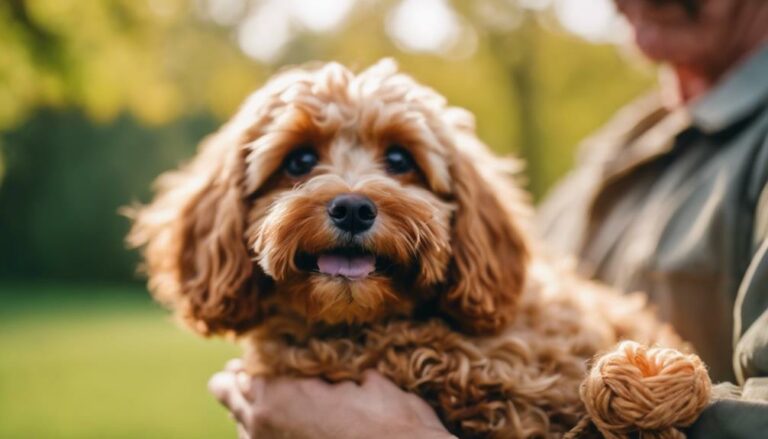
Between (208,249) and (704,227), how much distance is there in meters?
1.98

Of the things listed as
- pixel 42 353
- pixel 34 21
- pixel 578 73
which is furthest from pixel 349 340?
pixel 578 73

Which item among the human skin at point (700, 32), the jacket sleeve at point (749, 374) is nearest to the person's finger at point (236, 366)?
the jacket sleeve at point (749, 374)

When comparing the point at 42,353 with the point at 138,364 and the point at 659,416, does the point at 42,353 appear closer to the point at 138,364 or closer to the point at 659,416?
the point at 138,364

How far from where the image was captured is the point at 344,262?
120 inches

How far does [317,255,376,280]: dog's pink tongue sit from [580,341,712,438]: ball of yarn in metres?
0.87

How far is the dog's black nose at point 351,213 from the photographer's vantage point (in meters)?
2.91

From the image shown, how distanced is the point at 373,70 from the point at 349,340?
113cm

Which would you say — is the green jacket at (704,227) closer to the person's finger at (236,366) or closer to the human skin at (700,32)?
the human skin at (700,32)

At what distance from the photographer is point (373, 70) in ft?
11.8

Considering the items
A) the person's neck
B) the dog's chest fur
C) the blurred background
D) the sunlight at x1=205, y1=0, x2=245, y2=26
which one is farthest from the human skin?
the sunlight at x1=205, y1=0, x2=245, y2=26

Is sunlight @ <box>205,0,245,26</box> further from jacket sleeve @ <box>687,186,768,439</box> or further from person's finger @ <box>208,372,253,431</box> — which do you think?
jacket sleeve @ <box>687,186,768,439</box>

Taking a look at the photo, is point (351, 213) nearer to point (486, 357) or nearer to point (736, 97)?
point (486, 357)

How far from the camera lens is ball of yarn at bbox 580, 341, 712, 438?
2420mm

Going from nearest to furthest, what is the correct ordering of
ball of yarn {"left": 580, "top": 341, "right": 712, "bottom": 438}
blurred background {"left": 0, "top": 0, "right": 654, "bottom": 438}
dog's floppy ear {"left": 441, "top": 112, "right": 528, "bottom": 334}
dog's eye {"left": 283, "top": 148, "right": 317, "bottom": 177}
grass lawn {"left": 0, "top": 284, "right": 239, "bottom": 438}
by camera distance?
ball of yarn {"left": 580, "top": 341, "right": 712, "bottom": 438}, dog's floppy ear {"left": 441, "top": 112, "right": 528, "bottom": 334}, dog's eye {"left": 283, "top": 148, "right": 317, "bottom": 177}, grass lawn {"left": 0, "top": 284, "right": 239, "bottom": 438}, blurred background {"left": 0, "top": 0, "right": 654, "bottom": 438}
